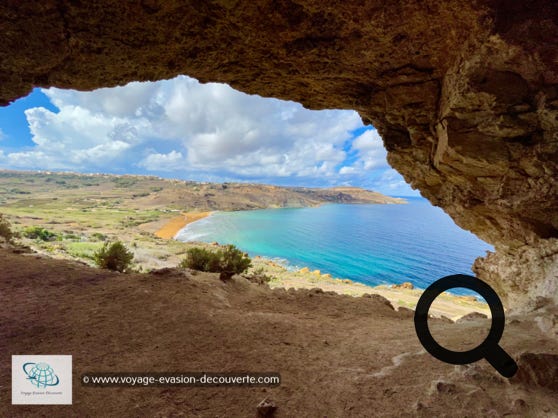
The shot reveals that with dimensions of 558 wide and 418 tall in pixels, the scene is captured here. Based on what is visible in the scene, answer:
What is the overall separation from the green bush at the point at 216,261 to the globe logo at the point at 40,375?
7.92 meters

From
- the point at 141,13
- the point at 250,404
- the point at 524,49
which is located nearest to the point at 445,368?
the point at 250,404

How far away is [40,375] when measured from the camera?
Answer: 4.16 m

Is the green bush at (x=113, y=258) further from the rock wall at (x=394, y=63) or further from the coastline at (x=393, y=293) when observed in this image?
the coastline at (x=393, y=293)

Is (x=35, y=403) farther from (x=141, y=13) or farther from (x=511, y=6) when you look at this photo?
(x=511, y=6)

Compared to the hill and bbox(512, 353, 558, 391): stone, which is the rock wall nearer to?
bbox(512, 353, 558, 391): stone

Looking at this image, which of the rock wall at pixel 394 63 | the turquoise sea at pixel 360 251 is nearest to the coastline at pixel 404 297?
the turquoise sea at pixel 360 251

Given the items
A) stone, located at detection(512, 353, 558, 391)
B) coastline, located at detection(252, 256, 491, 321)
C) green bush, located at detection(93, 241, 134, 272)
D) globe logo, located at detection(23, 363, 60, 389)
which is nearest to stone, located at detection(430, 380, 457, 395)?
stone, located at detection(512, 353, 558, 391)

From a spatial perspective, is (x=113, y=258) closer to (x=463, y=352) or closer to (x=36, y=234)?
(x=463, y=352)

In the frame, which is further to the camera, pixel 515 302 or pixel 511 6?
pixel 515 302

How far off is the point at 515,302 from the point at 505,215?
2828mm

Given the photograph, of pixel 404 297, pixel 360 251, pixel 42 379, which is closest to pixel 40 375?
pixel 42 379

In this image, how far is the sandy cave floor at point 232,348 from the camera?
3.59 metres

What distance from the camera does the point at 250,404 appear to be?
3807mm

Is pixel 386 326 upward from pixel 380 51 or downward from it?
downward
